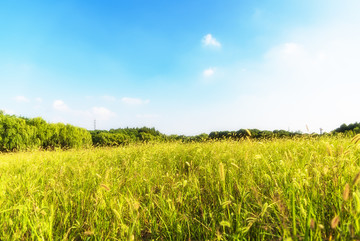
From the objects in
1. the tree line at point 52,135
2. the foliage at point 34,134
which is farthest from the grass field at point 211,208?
the foliage at point 34,134

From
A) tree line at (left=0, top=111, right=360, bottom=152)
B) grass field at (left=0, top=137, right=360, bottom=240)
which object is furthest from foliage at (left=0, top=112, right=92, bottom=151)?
grass field at (left=0, top=137, right=360, bottom=240)

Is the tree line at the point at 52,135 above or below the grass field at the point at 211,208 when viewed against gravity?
above

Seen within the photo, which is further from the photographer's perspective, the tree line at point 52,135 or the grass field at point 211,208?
the tree line at point 52,135

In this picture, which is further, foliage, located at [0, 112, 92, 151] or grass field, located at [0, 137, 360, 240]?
foliage, located at [0, 112, 92, 151]

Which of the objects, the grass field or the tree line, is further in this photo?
the tree line

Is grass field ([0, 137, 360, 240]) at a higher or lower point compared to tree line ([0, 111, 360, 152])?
lower

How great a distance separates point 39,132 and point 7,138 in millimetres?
1646

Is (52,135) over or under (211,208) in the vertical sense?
over

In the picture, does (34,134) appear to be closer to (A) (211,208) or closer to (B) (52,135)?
(B) (52,135)

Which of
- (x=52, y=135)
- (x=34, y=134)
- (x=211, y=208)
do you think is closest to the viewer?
(x=211, y=208)

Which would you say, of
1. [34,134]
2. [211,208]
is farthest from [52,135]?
[211,208]

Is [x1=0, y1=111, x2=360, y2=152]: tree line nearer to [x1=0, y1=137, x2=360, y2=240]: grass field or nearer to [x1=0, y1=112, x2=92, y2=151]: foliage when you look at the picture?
[x1=0, y1=112, x2=92, y2=151]: foliage

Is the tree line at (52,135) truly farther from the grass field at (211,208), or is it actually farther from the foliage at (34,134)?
the grass field at (211,208)

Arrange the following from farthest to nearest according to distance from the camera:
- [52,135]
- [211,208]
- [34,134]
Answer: [52,135] → [34,134] → [211,208]
